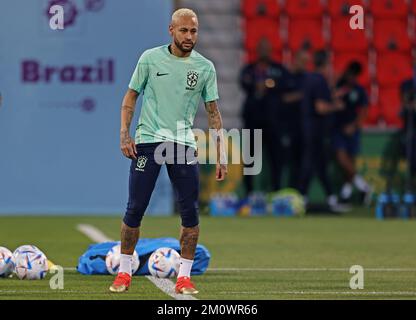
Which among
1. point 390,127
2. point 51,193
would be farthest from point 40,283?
point 390,127

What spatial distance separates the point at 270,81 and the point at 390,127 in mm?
3704

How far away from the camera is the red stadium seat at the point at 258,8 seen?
79.7ft

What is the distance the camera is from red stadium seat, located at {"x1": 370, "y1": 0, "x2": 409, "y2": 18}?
81.8ft

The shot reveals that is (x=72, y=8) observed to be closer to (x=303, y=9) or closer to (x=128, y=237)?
(x=303, y=9)

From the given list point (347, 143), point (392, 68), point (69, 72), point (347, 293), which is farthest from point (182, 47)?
point (392, 68)

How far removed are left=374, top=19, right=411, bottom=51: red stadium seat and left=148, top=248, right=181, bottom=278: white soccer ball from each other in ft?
49.1

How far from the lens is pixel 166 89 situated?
9.28 m

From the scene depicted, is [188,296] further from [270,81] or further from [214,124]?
[270,81]

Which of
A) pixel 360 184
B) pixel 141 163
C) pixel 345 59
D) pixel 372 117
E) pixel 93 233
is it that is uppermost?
pixel 345 59

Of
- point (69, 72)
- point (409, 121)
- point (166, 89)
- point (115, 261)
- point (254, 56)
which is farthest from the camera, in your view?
point (254, 56)

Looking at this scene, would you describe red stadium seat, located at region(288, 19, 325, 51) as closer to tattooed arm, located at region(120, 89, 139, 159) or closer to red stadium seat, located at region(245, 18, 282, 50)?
red stadium seat, located at region(245, 18, 282, 50)

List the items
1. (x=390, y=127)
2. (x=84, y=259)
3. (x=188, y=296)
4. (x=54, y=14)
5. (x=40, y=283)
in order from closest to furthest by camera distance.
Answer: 1. (x=188, y=296)
2. (x=40, y=283)
3. (x=84, y=259)
4. (x=54, y=14)
5. (x=390, y=127)

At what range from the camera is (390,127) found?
23578 mm

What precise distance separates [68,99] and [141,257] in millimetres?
8605
